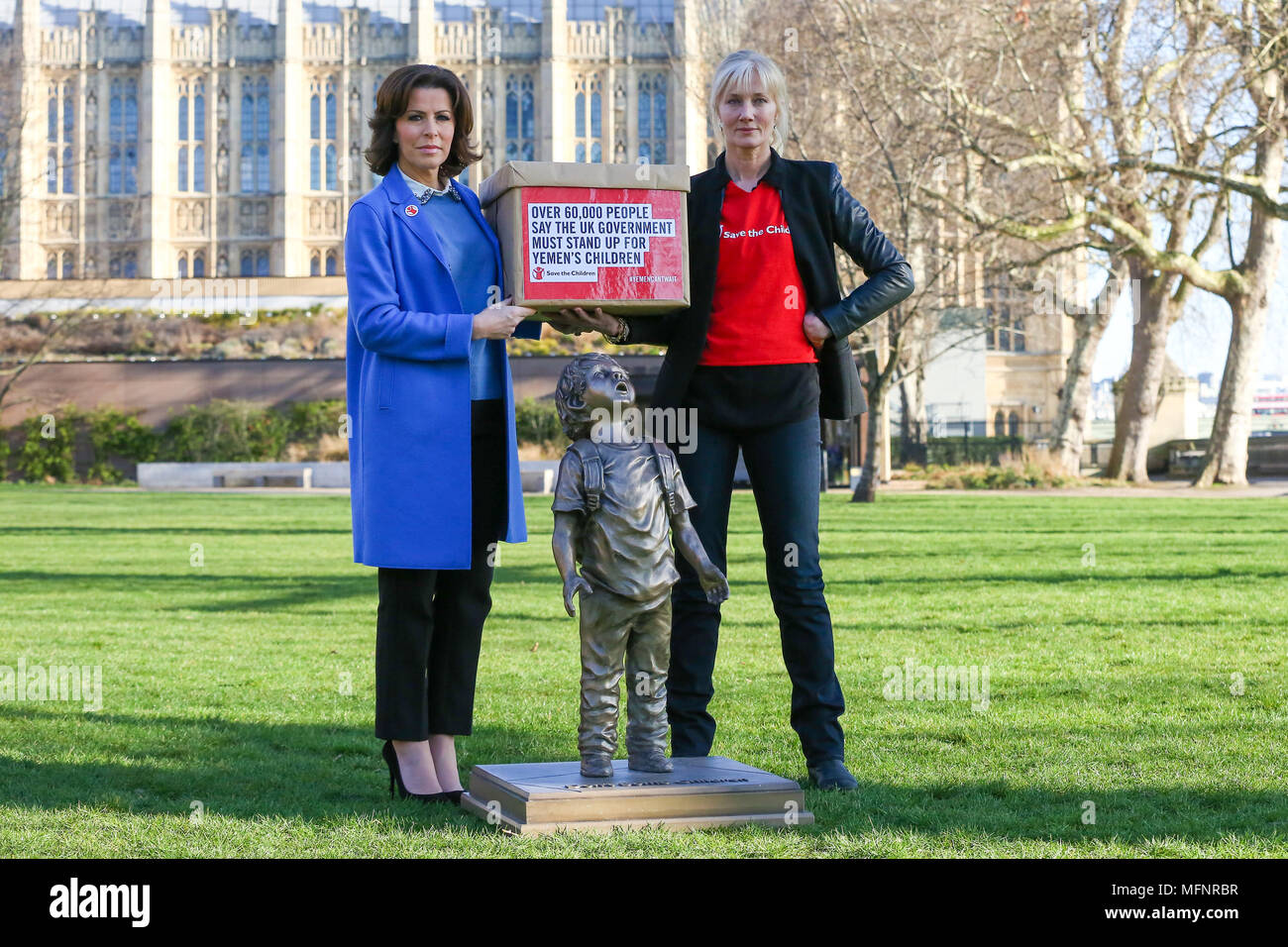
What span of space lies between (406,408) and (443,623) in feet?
2.22

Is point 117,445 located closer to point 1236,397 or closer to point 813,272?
point 1236,397

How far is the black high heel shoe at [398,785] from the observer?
14.4 ft

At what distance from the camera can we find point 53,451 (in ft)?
132

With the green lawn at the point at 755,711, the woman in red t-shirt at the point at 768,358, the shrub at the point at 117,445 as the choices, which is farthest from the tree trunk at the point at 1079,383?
the woman in red t-shirt at the point at 768,358

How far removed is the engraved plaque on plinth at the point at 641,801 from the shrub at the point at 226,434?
36211mm

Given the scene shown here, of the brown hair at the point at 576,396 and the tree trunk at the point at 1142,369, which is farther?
the tree trunk at the point at 1142,369

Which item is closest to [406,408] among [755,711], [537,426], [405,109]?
[405,109]

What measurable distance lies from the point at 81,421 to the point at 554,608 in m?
33.2

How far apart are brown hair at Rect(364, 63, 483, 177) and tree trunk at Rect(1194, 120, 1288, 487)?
88.6ft

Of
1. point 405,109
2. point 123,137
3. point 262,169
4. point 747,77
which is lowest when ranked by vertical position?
point 405,109

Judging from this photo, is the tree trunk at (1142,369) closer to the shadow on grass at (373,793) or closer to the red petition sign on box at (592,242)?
the shadow on grass at (373,793)

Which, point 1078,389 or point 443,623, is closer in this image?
point 443,623

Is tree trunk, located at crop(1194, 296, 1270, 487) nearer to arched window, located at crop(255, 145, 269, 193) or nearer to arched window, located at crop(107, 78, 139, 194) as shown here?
arched window, located at crop(255, 145, 269, 193)

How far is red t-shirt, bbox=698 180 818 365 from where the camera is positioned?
460 cm
